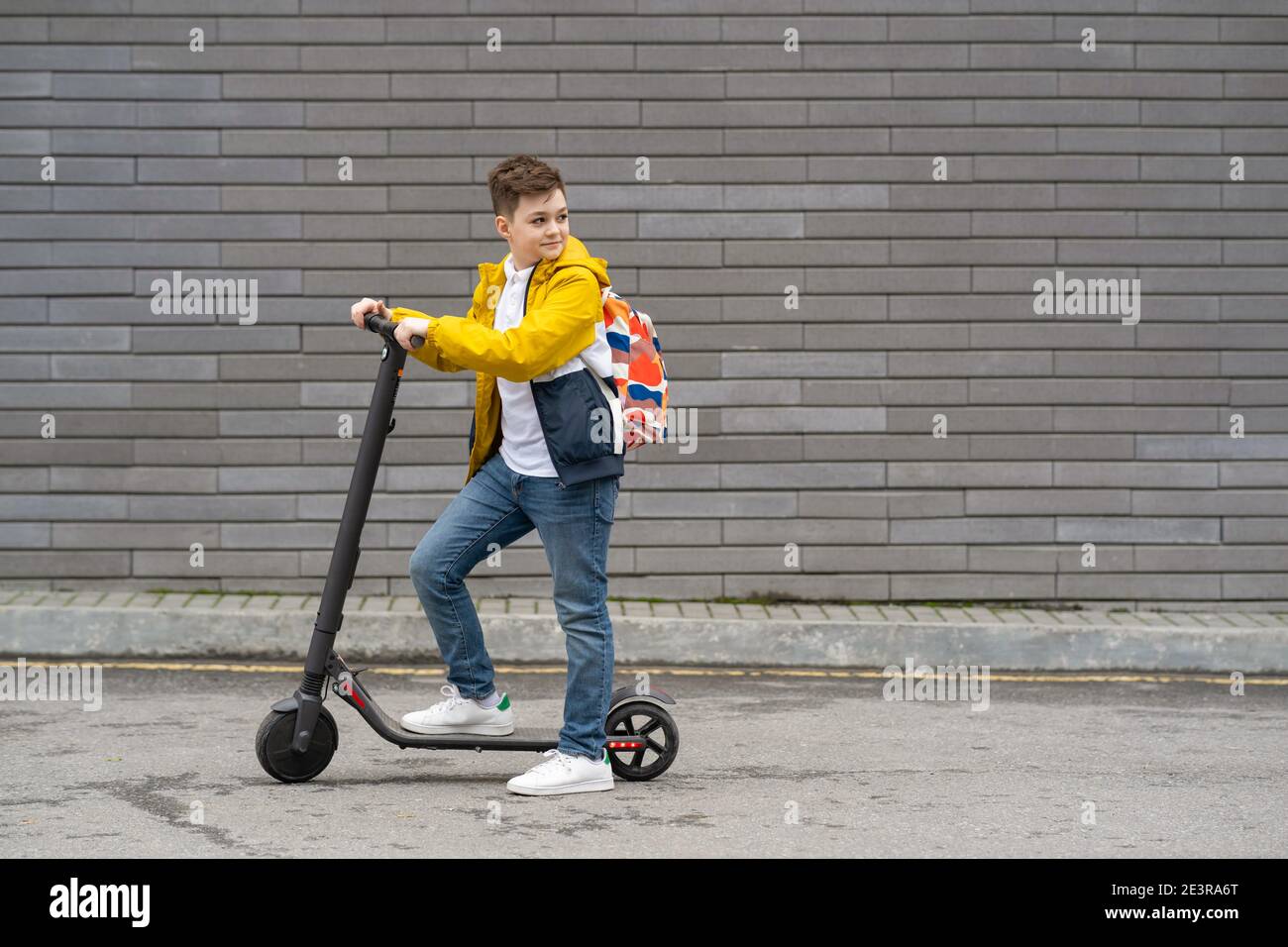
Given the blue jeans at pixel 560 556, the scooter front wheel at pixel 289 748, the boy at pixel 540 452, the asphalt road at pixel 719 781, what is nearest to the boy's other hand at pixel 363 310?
the boy at pixel 540 452

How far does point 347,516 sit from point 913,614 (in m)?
4.01

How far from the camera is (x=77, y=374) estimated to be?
8898 millimetres

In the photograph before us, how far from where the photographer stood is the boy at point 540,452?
209 inches

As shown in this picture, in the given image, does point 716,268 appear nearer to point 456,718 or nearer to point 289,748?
point 456,718

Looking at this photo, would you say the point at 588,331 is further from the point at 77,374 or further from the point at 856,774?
the point at 77,374

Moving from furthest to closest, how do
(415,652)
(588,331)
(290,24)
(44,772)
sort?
(290,24) → (415,652) → (44,772) → (588,331)

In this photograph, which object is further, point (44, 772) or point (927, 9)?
point (927, 9)

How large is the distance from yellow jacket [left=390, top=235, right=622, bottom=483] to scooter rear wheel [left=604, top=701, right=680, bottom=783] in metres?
0.88

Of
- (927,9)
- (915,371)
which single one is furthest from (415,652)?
(927,9)

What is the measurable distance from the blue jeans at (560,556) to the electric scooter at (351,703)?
0.19m

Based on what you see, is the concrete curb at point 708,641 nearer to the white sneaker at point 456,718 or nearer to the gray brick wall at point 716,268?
Result: the gray brick wall at point 716,268

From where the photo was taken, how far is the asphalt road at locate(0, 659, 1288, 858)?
16.6 feet

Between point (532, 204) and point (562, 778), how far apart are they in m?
1.87

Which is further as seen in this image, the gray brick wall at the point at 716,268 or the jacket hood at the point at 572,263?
the gray brick wall at the point at 716,268
